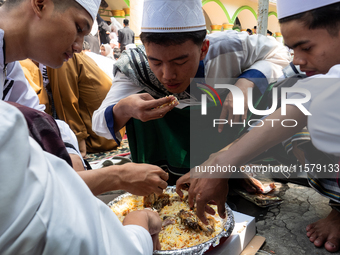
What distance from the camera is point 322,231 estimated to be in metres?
1.72

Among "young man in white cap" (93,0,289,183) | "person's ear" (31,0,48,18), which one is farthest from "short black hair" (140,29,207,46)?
"person's ear" (31,0,48,18)

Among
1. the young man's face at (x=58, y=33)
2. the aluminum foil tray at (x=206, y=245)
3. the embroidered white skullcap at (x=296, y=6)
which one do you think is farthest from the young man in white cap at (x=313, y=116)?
the young man's face at (x=58, y=33)

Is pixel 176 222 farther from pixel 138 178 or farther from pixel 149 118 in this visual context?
pixel 149 118

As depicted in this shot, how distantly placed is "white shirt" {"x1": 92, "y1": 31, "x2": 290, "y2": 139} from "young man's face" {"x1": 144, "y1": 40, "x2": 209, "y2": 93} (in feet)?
1.25

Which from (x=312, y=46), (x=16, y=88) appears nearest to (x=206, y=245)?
A: (x=312, y=46)

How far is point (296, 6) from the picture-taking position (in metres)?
1.70

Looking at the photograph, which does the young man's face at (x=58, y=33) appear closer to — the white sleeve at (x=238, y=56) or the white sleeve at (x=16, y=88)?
the white sleeve at (x=16, y=88)

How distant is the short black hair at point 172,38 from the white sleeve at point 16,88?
1065mm

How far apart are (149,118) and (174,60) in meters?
0.48

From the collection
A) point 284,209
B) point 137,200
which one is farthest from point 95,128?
point 284,209

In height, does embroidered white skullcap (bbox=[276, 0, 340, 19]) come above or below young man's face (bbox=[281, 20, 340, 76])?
above

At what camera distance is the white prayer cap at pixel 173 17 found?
2.01 meters

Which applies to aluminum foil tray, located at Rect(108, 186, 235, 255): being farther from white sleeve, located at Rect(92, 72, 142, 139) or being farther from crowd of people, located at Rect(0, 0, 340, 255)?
white sleeve, located at Rect(92, 72, 142, 139)

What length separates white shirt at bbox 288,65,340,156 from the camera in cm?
128
